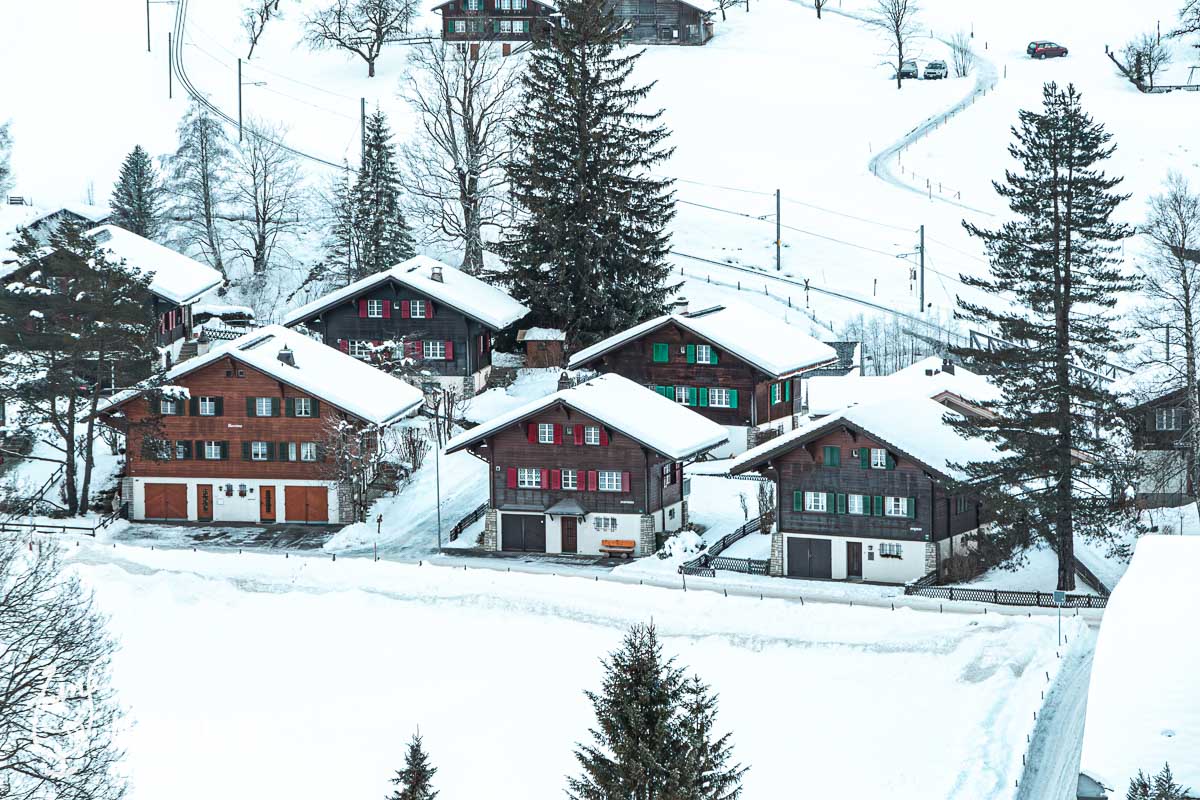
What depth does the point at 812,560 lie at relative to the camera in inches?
2388

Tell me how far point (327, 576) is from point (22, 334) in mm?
16873

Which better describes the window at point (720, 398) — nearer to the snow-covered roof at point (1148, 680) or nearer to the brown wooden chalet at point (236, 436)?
the brown wooden chalet at point (236, 436)

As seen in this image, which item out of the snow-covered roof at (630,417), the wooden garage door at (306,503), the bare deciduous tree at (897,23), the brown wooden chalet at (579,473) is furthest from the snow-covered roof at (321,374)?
the bare deciduous tree at (897,23)

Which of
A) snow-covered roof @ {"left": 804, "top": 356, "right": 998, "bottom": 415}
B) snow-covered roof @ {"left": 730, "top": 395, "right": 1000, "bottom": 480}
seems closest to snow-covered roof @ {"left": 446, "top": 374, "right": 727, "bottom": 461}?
snow-covered roof @ {"left": 730, "top": 395, "right": 1000, "bottom": 480}

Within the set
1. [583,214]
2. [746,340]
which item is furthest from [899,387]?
[583,214]

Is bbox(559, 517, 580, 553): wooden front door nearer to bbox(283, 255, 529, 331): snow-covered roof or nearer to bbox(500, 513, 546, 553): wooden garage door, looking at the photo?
bbox(500, 513, 546, 553): wooden garage door

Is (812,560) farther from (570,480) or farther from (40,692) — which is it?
(40,692)

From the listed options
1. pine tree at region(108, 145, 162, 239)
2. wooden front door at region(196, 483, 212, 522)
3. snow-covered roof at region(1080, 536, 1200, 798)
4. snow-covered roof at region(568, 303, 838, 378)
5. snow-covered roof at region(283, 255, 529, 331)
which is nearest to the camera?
snow-covered roof at region(1080, 536, 1200, 798)

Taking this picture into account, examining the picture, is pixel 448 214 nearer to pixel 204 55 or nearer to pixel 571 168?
pixel 571 168

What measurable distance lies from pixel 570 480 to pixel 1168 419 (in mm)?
21527

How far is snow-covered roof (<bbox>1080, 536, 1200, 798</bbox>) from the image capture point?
1265 inches

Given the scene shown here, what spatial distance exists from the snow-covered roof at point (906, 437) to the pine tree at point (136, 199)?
50.3 meters

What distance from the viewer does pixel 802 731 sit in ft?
153

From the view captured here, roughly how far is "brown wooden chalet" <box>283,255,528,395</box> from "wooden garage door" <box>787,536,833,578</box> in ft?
78.2
